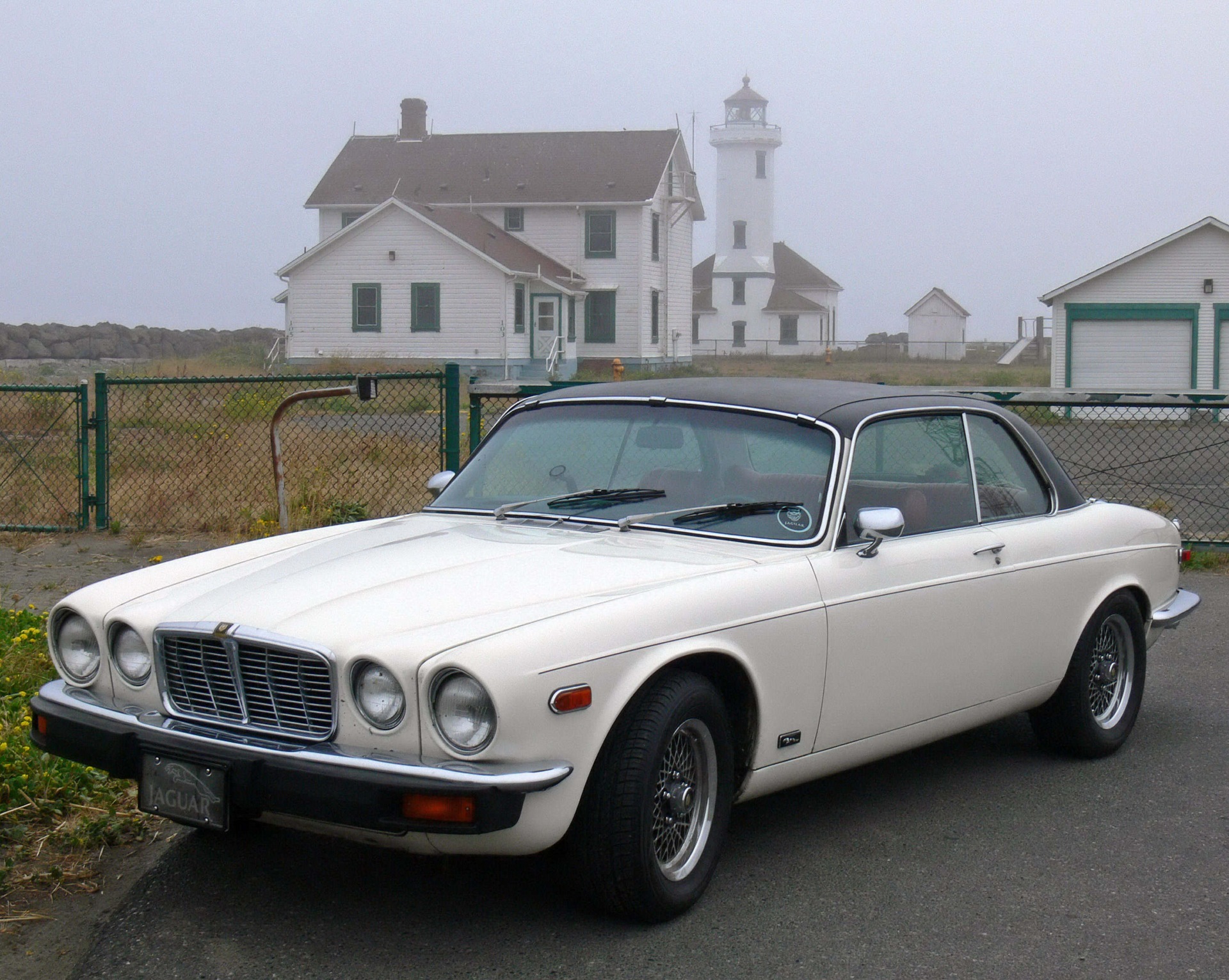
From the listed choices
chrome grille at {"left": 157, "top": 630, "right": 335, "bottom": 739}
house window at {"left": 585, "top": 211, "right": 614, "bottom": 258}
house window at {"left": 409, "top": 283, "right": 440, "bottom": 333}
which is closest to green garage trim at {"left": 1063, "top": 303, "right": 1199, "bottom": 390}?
house window at {"left": 585, "top": 211, "right": 614, "bottom": 258}

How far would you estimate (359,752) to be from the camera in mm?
3594

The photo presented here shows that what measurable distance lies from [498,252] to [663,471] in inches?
1428

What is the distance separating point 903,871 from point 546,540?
4.81 feet

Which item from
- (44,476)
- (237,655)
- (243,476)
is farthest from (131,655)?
(44,476)

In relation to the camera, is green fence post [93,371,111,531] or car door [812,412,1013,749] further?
green fence post [93,371,111,531]

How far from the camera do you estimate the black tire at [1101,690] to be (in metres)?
5.54

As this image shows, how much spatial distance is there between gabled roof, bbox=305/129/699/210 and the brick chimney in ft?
1.68

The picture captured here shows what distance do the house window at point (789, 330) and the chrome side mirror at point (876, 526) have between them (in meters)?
69.4

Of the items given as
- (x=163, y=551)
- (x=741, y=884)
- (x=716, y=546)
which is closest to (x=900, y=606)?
(x=716, y=546)

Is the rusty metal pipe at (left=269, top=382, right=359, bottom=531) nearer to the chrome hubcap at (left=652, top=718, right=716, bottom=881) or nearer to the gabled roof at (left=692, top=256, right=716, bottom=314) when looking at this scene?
the chrome hubcap at (left=652, top=718, right=716, bottom=881)

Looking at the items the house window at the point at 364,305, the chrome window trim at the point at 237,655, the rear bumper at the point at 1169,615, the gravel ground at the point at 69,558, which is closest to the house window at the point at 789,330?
the house window at the point at 364,305

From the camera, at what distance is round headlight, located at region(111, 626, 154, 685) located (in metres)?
4.04

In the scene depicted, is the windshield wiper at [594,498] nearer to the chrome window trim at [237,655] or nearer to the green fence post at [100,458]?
the chrome window trim at [237,655]

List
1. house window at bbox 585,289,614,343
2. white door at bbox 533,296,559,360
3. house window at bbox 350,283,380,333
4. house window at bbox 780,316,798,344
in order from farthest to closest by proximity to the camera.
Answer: house window at bbox 780,316,798,344
house window at bbox 585,289,614,343
white door at bbox 533,296,559,360
house window at bbox 350,283,380,333
